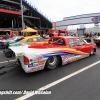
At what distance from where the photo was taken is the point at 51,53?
5.04 metres

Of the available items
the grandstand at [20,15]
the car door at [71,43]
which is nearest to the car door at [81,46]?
the car door at [71,43]

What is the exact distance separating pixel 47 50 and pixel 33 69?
0.96 m

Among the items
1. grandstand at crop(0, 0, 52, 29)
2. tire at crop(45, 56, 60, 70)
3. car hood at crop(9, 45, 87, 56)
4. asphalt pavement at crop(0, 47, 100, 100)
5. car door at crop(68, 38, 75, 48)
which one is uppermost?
grandstand at crop(0, 0, 52, 29)

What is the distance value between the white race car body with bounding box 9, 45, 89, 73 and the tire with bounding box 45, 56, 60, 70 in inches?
7.1

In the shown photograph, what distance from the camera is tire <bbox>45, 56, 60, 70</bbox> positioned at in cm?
512

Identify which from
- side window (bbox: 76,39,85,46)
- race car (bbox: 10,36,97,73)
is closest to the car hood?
race car (bbox: 10,36,97,73)

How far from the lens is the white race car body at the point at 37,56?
14.2 feet

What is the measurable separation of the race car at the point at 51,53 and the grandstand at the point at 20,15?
71.0 feet

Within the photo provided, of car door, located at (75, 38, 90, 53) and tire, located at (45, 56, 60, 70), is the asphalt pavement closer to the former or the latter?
tire, located at (45, 56, 60, 70)

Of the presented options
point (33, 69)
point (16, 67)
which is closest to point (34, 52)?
point (33, 69)

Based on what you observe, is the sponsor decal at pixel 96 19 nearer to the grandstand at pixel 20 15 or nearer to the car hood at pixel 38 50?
the grandstand at pixel 20 15

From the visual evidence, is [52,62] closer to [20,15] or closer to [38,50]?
[38,50]

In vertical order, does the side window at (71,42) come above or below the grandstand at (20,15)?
below

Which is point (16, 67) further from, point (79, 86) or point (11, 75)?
point (79, 86)
